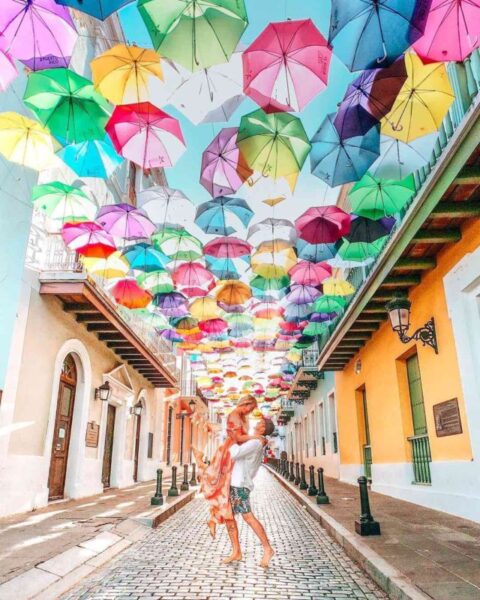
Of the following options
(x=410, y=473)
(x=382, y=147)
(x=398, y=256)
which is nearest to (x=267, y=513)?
(x=410, y=473)

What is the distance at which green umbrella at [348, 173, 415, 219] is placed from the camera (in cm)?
721

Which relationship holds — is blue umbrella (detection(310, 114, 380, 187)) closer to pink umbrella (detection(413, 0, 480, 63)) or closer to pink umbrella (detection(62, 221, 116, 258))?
pink umbrella (detection(413, 0, 480, 63))

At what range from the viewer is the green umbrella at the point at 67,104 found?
5.70 m

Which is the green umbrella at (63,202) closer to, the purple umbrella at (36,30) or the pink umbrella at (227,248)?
the pink umbrella at (227,248)

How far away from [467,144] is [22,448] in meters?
8.88

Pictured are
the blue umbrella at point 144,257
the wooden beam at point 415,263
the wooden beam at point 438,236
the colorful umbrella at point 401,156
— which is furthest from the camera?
the blue umbrella at point 144,257

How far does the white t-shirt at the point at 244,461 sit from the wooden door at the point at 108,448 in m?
10.4

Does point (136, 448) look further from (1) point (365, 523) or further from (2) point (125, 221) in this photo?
(1) point (365, 523)

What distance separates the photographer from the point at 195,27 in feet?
15.3

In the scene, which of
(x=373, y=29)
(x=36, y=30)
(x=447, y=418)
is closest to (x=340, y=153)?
(x=373, y=29)

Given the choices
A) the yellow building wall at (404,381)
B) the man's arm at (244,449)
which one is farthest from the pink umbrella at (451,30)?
the man's arm at (244,449)

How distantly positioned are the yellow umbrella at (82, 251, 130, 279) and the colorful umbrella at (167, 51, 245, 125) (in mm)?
4532

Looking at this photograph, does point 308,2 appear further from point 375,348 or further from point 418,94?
point 375,348

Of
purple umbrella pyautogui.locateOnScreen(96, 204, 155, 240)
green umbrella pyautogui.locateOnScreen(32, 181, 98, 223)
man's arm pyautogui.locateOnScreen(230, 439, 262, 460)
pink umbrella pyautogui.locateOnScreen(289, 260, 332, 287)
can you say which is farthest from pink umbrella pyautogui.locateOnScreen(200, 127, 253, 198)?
man's arm pyautogui.locateOnScreen(230, 439, 262, 460)
